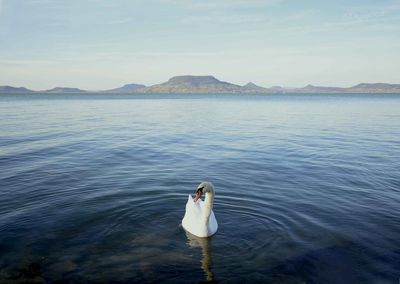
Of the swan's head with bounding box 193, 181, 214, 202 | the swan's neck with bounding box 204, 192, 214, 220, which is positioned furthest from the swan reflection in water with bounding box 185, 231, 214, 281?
the swan's head with bounding box 193, 181, 214, 202

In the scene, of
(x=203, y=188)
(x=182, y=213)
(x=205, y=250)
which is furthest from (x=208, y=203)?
(x=182, y=213)

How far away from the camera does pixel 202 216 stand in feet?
40.4

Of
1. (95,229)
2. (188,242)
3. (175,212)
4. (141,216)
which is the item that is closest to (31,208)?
(95,229)

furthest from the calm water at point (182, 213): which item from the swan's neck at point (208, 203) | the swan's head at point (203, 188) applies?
the swan's head at point (203, 188)

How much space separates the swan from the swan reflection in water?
0.56 ft

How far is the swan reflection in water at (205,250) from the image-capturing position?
1005 cm

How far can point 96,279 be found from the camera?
9680 mm

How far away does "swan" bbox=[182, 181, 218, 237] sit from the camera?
12.1 metres

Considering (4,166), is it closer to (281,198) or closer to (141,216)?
(141,216)

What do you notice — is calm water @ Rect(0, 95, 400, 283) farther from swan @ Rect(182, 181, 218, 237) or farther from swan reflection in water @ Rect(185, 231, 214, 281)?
swan @ Rect(182, 181, 218, 237)

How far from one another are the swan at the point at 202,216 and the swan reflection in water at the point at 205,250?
0.56ft

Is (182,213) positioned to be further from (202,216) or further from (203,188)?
(203,188)

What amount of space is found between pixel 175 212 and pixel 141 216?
1419 mm

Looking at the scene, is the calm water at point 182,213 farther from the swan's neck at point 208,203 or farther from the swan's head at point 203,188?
the swan's head at point 203,188
